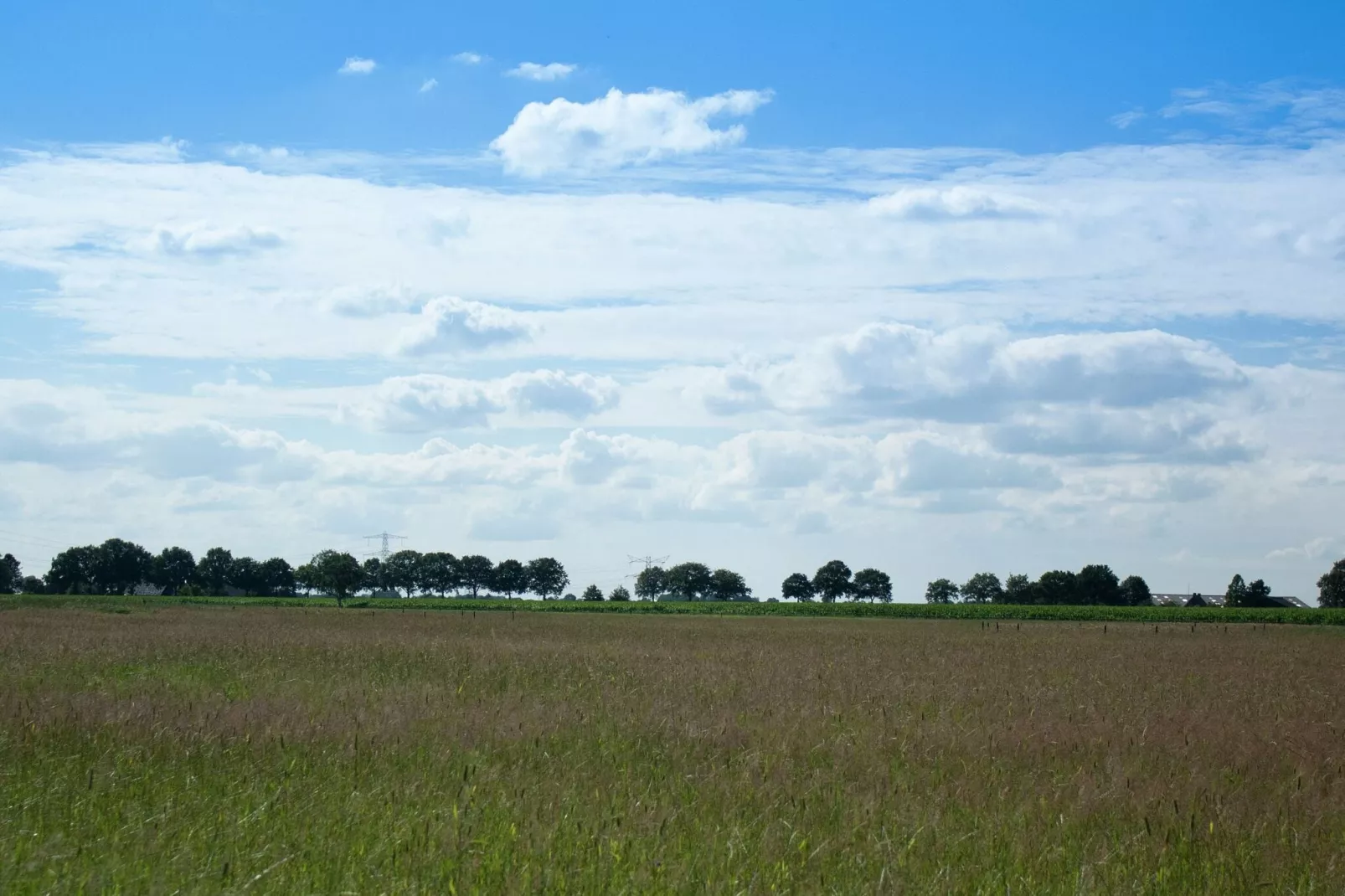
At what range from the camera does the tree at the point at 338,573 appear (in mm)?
135000

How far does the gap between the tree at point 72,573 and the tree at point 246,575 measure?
19.5 m

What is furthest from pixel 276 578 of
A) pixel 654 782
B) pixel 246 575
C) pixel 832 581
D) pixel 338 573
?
pixel 654 782

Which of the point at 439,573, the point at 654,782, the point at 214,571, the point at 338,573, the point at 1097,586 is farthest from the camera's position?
the point at 439,573

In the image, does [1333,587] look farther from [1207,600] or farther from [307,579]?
[307,579]

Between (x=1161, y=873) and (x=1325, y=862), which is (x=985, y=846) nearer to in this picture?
(x=1161, y=873)

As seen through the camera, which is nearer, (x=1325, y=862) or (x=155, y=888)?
(x=155, y=888)

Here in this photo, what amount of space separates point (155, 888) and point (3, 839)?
1.64 metres

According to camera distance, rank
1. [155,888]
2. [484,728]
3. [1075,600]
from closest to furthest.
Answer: [155,888] < [484,728] < [1075,600]

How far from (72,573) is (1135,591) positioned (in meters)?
148

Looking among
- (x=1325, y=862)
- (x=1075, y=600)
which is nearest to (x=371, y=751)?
(x=1325, y=862)

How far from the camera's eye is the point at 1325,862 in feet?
28.0

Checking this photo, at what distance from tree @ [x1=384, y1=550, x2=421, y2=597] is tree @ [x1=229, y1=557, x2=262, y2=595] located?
88.2ft

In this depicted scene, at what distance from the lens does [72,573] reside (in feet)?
514

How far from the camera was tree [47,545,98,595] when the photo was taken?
513ft
